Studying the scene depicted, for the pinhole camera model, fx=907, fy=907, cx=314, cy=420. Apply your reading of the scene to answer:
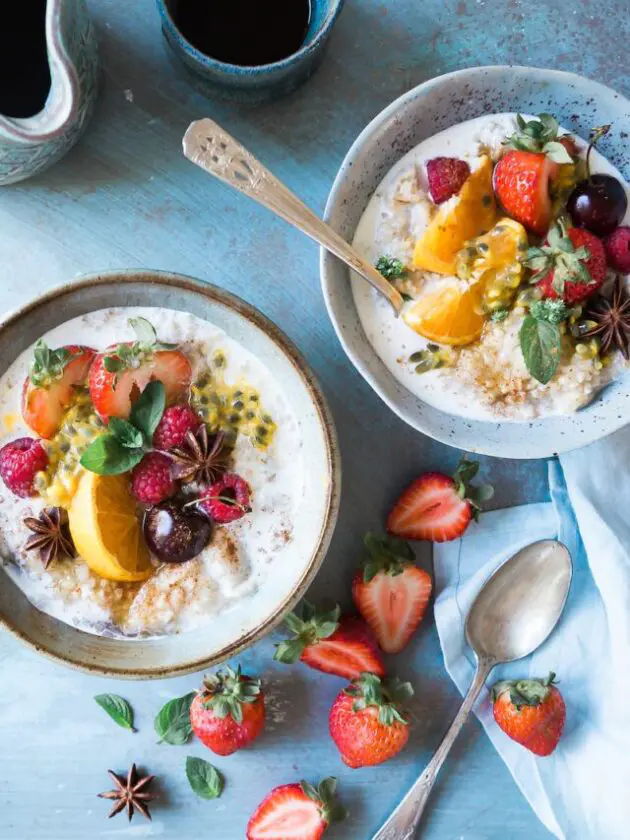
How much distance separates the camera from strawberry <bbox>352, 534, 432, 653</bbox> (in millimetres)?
1433

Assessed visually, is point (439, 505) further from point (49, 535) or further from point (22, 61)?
point (22, 61)

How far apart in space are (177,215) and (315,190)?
0.73 feet

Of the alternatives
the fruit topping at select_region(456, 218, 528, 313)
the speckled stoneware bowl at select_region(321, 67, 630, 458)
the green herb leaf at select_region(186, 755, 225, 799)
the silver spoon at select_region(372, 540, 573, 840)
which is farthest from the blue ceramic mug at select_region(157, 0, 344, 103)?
the green herb leaf at select_region(186, 755, 225, 799)

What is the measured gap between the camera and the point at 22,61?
1265 mm

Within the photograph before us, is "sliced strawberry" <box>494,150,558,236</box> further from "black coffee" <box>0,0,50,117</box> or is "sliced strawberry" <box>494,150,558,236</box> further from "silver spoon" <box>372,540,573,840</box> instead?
"black coffee" <box>0,0,50,117</box>

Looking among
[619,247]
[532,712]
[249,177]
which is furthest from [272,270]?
[532,712]

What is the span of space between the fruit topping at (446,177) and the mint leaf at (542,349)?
0.75 feet

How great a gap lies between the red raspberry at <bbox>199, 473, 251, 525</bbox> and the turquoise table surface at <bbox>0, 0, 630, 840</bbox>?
22cm

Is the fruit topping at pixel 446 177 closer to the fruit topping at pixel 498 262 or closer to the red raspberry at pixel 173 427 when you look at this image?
the fruit topping at pixel 498 262

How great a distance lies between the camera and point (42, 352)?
125 cm

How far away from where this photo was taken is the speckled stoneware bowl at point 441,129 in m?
1.29

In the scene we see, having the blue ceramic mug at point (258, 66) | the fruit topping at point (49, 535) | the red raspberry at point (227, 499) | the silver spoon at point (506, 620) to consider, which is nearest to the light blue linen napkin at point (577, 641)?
the silver spoon at point (506, 620)

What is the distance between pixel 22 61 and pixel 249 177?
1.17ft

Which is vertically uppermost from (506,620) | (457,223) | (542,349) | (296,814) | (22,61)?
(22,61)
